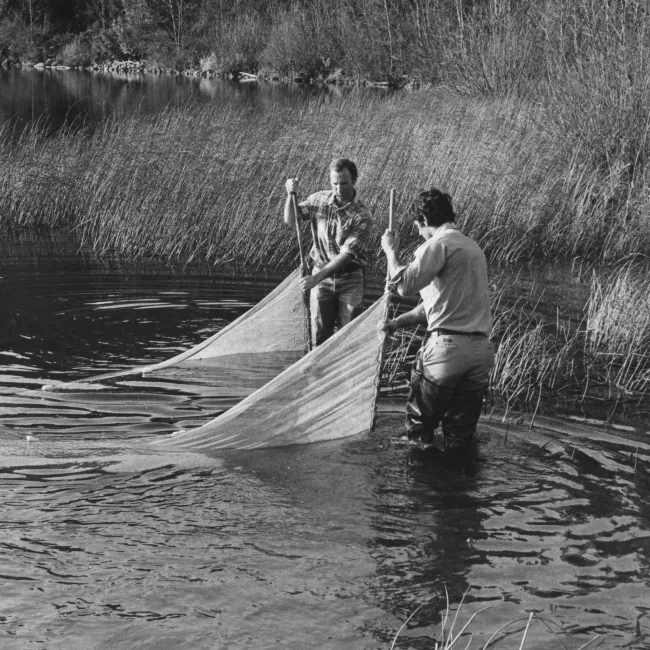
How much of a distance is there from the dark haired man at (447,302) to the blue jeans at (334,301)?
1.41m

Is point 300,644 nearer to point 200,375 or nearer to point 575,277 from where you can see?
point 200,375

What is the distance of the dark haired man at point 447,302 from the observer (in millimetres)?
5641

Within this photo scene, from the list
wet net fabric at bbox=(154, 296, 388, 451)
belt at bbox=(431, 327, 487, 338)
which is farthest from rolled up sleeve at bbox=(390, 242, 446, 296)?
wet net fabric at bbox=(154, 296, 388, 451)

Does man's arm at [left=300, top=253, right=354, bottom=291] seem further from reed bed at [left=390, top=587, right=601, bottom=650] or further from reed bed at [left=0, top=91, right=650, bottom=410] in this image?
reed bed at [left=0, top=91, right=650, bottom=410]

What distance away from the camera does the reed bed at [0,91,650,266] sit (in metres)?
12.5

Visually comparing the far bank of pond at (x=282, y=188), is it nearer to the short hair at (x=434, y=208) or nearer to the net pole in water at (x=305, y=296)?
the net pole in water at (x=305, y=296)

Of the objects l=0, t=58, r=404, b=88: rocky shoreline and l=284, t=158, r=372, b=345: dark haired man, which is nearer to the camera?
l=284, t=158, r=372, b=345: dark haired man

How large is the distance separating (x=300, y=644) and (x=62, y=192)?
10.9 metres

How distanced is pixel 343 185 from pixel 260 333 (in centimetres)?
194

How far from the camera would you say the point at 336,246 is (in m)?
7.24

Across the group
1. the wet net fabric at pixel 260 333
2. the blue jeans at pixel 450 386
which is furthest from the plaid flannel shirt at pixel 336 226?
the blue jeans at pixel 450 386

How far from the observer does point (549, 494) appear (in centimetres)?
580

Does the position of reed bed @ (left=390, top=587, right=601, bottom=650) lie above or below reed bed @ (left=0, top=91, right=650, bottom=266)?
below

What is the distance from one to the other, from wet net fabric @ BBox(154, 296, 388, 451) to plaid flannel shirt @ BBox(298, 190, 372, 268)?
80 centimetres
